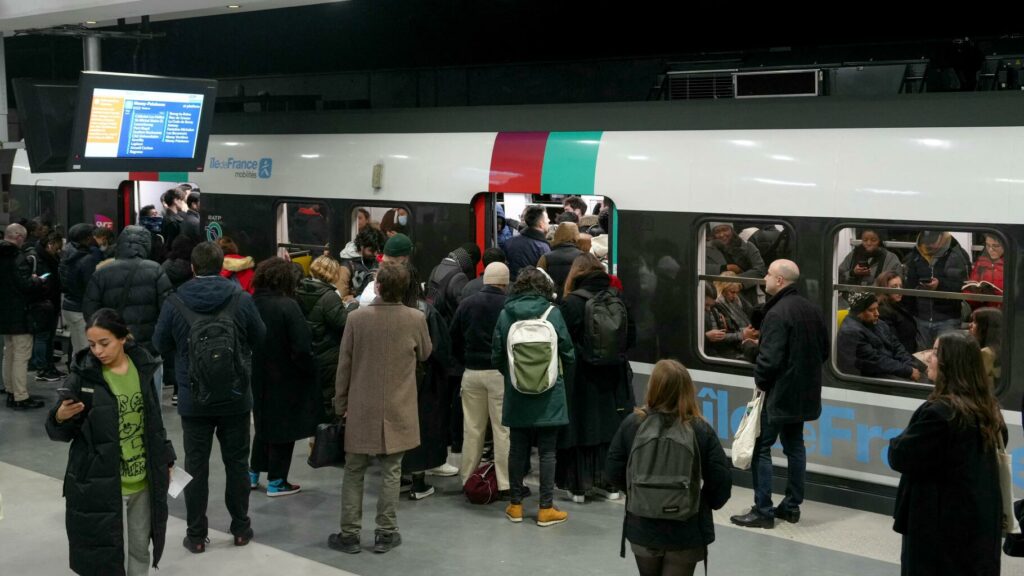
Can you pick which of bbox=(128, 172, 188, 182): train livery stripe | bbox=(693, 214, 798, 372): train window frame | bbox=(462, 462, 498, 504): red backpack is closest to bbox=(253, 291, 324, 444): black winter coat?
bbox=(462, 462, 498, 504): red backpack

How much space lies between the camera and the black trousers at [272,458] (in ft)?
25.4

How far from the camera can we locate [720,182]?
7.65 m

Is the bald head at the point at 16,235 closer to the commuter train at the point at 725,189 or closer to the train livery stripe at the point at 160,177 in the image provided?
the train livery stripe at the point at 160,177

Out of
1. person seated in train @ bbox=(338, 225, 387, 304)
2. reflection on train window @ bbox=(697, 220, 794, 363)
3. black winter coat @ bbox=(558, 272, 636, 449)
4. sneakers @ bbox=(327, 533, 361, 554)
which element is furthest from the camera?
person seated in train @ bbox=(338, 225, 387, 304)

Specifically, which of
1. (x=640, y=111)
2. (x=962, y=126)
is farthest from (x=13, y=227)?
(x=962, y=126)

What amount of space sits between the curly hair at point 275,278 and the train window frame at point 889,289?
3339mm

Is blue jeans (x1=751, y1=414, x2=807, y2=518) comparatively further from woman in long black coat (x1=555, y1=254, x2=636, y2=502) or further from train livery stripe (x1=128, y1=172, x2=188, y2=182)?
train livery stripe (x1=128, y1=172, x2=188, y2=182)

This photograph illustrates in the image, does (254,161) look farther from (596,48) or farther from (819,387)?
(819,387)

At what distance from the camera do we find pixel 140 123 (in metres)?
8.48

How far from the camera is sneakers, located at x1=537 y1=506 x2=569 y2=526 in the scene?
715 cm

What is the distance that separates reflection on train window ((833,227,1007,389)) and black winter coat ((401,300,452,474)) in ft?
8.01

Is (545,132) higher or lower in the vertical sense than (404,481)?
higher

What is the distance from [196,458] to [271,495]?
1.36 meters

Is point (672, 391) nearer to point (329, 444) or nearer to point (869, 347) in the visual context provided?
point (329, 444)
